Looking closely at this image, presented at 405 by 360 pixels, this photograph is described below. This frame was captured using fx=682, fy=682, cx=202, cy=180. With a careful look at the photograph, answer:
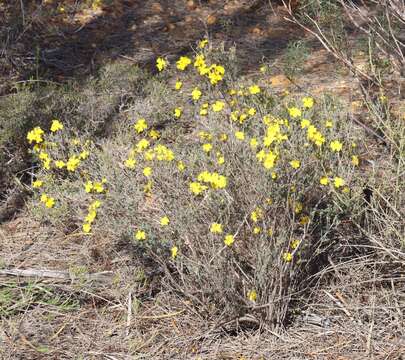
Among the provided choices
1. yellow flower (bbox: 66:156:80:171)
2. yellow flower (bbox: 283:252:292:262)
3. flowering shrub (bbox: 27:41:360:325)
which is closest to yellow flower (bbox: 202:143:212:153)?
flowering shrub (bbox: 27:41:360:325)

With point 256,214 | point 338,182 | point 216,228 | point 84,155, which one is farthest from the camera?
point 84,155

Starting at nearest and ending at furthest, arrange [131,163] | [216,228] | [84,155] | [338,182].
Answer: [216,228] < [338,182] < [131,163] < [84,155]

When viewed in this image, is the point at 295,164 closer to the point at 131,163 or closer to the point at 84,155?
the point at 131,163

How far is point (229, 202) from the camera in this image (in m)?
3.04

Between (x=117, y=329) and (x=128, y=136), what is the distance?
4.71 ft

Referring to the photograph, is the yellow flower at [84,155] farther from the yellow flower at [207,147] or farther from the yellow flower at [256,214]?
the yellow flower at [256,214]

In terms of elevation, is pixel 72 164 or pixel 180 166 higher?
pixel 180 166

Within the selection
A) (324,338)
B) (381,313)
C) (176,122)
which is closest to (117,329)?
(324,338)

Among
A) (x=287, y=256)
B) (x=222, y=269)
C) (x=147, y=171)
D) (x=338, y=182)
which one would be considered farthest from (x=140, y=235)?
(x=338, y=182)

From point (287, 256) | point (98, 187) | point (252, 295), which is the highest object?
point (98, 187)

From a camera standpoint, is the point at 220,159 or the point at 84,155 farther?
the point at 84,155

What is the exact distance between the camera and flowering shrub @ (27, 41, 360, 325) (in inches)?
123

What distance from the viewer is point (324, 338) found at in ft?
10.6

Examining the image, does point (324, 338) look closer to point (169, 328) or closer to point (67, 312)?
point (169, 328)
